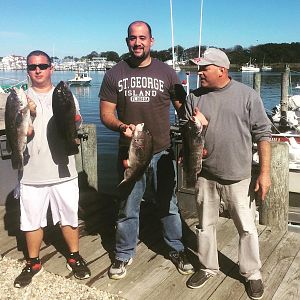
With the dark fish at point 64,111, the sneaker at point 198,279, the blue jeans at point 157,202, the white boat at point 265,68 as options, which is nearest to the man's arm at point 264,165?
the blue jeans at point 157,202

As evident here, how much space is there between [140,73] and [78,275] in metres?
2.15

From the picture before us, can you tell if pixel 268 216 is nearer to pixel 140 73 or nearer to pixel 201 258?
pixel 201 258

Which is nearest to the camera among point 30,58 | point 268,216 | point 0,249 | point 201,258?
point 30,58

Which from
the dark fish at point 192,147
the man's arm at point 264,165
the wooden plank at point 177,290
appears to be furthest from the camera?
the wooden plank at point 177,290

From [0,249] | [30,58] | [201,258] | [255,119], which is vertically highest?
[30,58]

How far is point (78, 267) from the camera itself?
3.93m

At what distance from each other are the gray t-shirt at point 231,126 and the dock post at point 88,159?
10.6ft

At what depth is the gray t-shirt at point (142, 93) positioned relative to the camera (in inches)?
141

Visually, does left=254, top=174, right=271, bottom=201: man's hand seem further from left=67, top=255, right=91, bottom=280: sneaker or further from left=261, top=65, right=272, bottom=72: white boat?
left=261, top=65, right=272, bottom=72: white boat

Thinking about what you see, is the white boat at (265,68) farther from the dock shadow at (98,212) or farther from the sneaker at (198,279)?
the sneaker at (198,279)

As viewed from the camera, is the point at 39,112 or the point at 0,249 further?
the point at 0,249

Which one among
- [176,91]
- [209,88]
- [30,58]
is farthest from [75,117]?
[209,88]

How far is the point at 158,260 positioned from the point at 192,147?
5.28 feet

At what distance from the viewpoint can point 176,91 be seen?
12.1 ft
